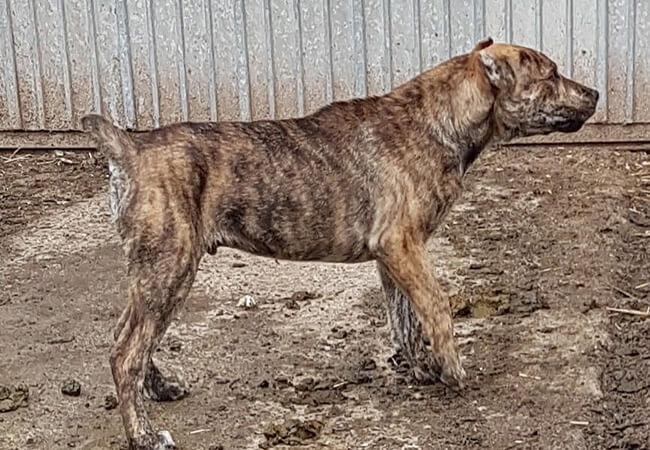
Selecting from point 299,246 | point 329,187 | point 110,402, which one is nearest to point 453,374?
point 299,246

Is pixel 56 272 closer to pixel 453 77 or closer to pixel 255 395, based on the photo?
pixel 255 395

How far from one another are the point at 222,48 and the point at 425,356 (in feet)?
13.1

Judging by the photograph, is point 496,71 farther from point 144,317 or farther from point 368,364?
point 144,317

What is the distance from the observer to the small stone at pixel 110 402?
19.5 feet

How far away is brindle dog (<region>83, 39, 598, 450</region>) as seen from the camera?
17.9 feet

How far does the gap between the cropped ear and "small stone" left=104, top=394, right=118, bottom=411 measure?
222cm

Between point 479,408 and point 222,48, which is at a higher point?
point 222,48

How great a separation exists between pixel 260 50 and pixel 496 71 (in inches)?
147

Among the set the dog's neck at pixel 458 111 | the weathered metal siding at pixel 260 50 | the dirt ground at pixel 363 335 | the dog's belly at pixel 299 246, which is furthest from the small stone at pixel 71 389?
the weathered metal siding at pixel 260 50

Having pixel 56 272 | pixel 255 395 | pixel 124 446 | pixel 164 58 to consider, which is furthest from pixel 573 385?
pixel 164 58

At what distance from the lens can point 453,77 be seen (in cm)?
609

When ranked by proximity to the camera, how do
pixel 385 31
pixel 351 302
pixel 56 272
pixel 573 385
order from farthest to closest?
1. pixel 385 31
2. pixel 56 272
3. pixel 351 302
4. pixel 573 385

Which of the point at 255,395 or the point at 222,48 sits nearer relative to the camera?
the point at 255,395

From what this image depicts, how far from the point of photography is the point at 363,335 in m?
6.66
